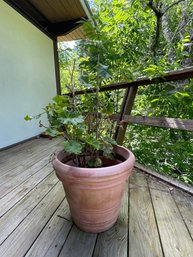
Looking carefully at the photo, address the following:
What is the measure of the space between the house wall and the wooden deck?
4.13 ft

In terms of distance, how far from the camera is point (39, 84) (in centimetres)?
323

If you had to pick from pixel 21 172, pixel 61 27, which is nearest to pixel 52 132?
pixel 21 172

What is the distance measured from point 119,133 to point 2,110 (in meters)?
1.68

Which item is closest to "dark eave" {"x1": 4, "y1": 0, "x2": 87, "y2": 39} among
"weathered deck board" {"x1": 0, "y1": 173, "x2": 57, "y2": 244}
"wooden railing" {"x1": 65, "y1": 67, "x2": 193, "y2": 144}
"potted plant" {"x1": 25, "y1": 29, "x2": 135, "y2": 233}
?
"wooden railing" {"x1": 65, "y1": 67, "x2": 193, "y2": 144}

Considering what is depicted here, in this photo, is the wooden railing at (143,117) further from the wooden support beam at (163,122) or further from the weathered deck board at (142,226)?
the weathered deck board at (142,226)

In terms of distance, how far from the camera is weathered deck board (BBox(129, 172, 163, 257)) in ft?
2.68

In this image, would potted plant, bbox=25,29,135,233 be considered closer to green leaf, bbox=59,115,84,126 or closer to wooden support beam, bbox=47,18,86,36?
green leaf, bbox=59,115,84,126

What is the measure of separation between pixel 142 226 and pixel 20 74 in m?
2.68

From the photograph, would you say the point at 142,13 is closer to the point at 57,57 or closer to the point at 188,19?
the point at 188,19

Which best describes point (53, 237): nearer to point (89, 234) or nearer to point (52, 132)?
point (89, 234)

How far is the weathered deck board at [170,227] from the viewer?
817 millimetres

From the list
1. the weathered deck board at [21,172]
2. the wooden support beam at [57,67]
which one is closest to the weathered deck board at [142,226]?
the weathered deck board at [21,172]

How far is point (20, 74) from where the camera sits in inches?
107

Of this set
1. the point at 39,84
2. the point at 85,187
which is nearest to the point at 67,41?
the point at 39,84
